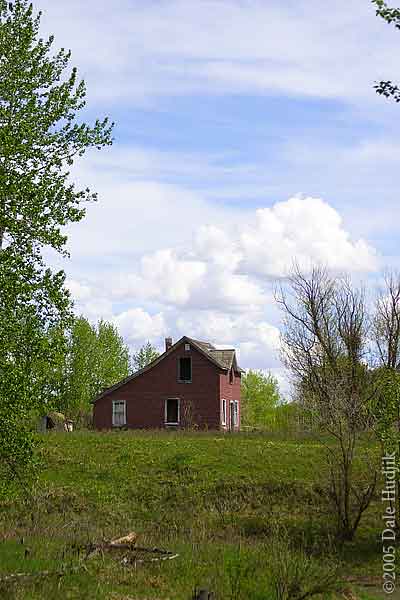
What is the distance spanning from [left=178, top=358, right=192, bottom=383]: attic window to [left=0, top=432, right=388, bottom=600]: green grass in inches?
623

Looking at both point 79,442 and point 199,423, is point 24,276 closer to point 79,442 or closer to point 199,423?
point 79,442

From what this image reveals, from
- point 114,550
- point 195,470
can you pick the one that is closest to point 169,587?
point 114,550

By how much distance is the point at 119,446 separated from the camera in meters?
35.2

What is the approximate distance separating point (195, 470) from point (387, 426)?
1004 centimetres

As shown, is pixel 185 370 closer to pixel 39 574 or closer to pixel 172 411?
pixel 172 411

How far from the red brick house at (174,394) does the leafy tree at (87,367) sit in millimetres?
29200

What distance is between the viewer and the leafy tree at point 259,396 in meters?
96.8

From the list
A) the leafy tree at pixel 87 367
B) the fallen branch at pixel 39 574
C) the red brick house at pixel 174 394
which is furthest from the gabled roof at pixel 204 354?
the fallen branch at pixel 39 574

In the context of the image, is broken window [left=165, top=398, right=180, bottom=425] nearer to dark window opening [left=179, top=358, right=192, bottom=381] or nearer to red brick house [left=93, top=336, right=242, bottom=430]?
red brick house [left=93, top=336, right=242, bottom=430]

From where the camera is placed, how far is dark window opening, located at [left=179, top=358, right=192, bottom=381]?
184 feet

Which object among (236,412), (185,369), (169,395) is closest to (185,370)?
(185,369)

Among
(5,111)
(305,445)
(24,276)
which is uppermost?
(5,111)

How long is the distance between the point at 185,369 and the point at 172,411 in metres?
2.93

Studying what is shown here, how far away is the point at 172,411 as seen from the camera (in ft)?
184
